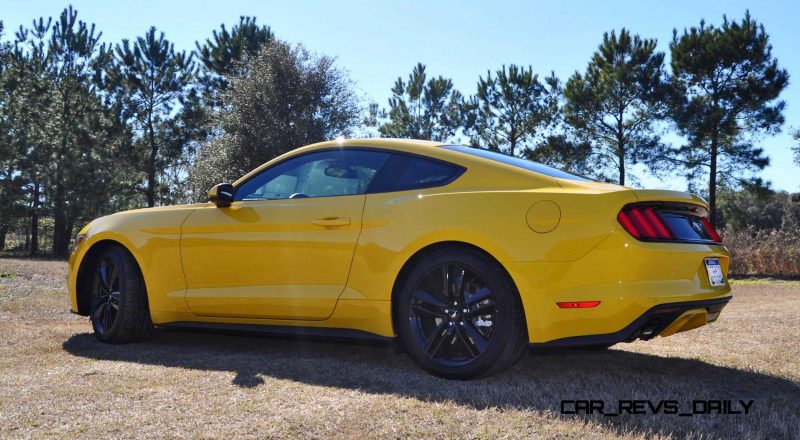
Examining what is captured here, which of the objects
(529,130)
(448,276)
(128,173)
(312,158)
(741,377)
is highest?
(529,130)

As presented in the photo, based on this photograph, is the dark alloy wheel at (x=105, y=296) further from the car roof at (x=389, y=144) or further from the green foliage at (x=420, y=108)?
the green foliage at (x=420, y=108)

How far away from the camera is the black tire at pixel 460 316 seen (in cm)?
375

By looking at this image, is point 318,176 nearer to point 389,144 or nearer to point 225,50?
point 389,144

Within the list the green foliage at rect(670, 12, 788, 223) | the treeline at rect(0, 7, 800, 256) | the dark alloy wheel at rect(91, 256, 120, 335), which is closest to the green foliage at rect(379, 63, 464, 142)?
the treeline at rect(0, 7, 800, 256)

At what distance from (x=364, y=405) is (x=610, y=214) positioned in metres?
1.58

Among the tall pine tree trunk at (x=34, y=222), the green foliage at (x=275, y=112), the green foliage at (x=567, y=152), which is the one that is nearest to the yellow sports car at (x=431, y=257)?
the green foliage at (x=275, y=112)

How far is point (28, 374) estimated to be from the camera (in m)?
4.18

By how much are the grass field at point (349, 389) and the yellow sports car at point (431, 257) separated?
11.2 inches

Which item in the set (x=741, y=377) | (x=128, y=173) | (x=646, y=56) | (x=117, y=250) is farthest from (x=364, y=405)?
(x=128, y=173)

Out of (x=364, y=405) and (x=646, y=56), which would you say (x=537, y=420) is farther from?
(x=646, y=56)

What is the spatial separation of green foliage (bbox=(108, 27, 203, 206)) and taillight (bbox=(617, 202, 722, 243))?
34.2m

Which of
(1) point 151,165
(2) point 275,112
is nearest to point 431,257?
(2) point 275,112

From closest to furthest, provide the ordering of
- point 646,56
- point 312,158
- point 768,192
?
point 312,158, point 768,192, point 646,56

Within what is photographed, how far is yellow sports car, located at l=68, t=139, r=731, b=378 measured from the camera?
11.9 feet
